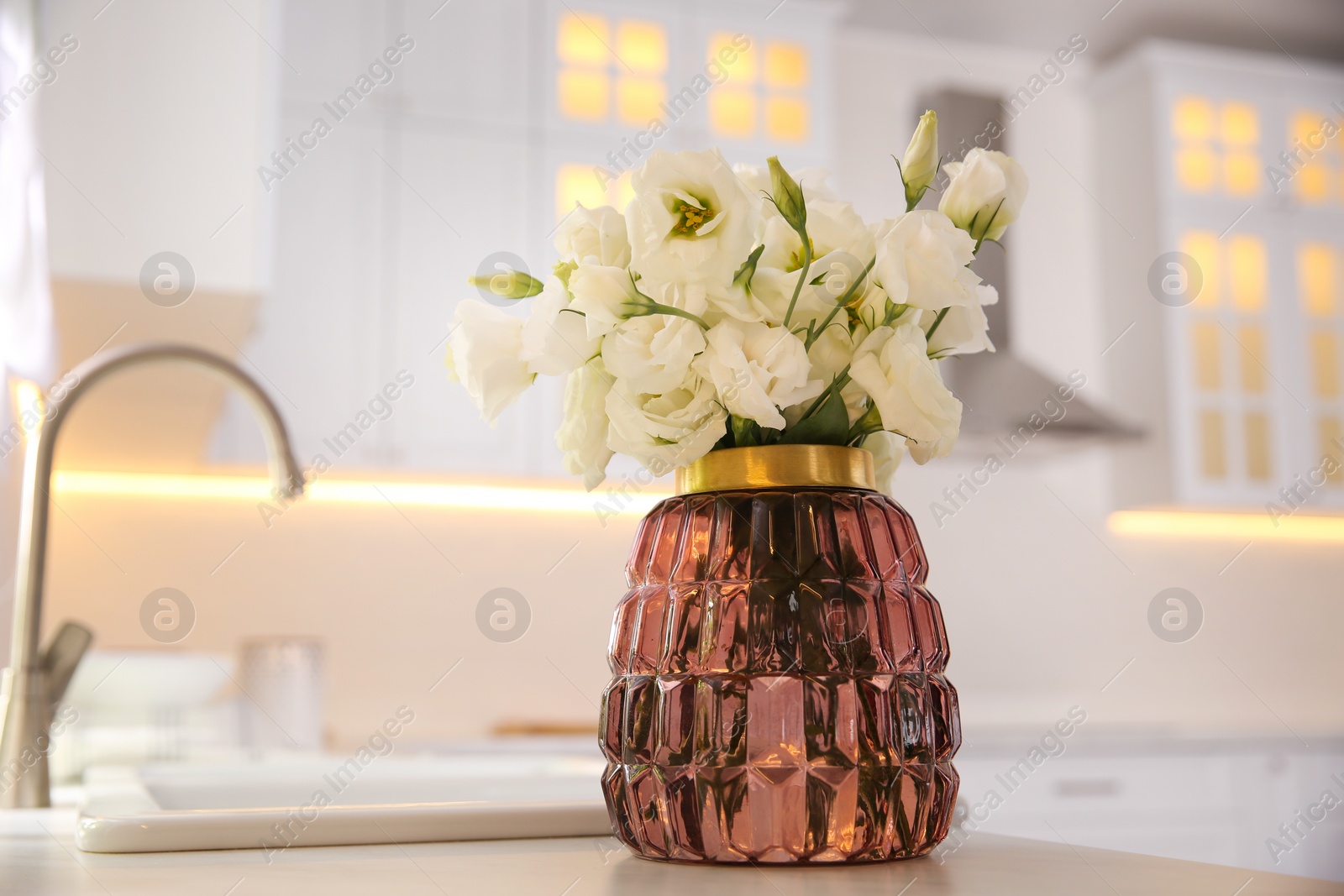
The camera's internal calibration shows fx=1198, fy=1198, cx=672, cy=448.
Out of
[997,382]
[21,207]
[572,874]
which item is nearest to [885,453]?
[572,874]

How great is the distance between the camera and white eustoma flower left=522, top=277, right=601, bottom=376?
579mm

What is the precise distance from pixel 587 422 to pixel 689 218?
122 millimetres

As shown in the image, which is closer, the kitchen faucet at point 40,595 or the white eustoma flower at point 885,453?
the white eustoma flower at point 885,453

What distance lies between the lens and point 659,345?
559mm

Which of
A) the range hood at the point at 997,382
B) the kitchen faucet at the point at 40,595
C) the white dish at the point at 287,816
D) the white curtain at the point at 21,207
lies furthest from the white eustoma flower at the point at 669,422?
the range hood at the point at 997,382

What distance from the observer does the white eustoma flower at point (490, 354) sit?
61 centimetres

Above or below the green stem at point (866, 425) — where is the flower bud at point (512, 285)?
above

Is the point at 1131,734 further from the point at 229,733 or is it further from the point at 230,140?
the point at 230,140

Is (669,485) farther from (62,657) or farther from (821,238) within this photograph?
(821,238)

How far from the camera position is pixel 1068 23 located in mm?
3488

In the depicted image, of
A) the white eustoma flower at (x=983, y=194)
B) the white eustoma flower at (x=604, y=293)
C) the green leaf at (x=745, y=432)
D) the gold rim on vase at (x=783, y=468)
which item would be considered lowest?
the gold rim on vase at (x=783, y=468)

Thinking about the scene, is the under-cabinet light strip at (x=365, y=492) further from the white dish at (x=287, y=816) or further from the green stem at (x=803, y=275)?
the green stem at (x=803, y=275)

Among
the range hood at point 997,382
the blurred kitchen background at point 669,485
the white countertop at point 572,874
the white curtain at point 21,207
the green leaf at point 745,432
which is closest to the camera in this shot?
the white countertop at point 572,874

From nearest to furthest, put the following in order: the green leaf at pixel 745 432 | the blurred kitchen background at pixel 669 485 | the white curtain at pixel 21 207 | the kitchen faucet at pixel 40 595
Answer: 1. the green leaf at pixel 745 432
2. the kitchen faucet at pixel 40 595
3. the white curtain at pixel 21 207
4. the blurred kitchen background at pixel 669 485
